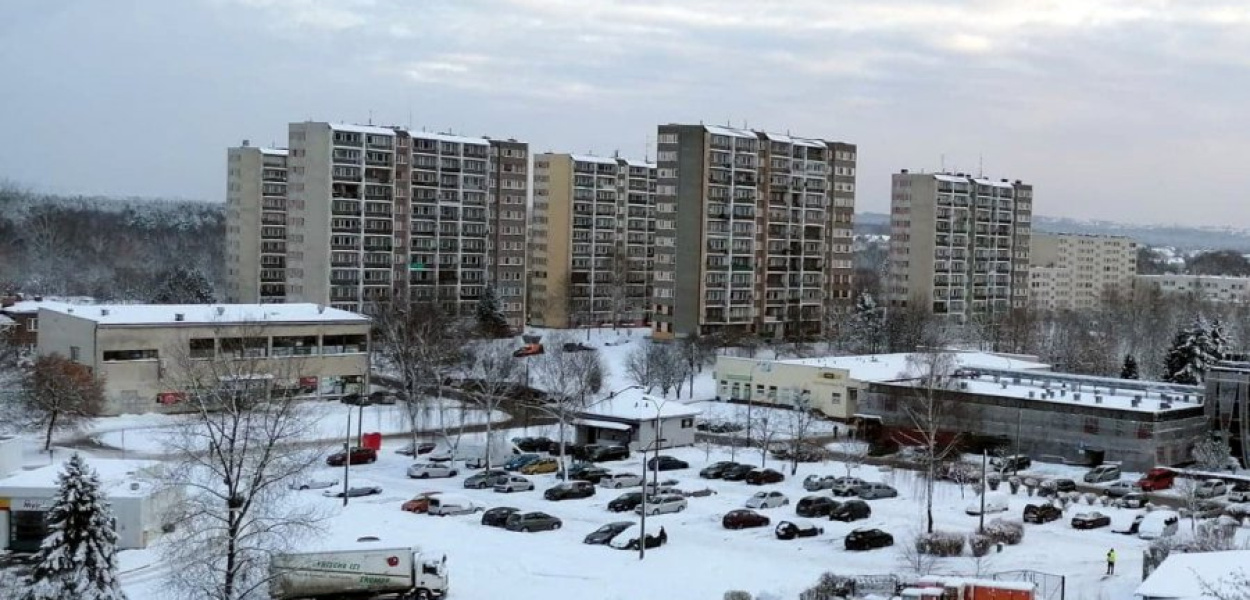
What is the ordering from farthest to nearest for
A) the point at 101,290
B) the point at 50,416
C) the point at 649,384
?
the point at 101,290 → the point at 649,384 → the point at 50,416

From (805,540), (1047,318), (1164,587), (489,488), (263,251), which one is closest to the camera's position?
(1164,587)

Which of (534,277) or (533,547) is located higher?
(534,277)

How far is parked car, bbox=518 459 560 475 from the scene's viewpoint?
107ft

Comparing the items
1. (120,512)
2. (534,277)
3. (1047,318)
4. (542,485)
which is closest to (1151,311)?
(1047,318)

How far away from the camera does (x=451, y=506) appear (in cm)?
2775

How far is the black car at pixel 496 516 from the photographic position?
1049 inches

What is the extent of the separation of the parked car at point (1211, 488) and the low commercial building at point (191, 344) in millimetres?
23711

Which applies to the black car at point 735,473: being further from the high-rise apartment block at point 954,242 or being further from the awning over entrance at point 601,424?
the high-rise apartment block at point 954,242

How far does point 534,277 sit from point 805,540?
4692cm

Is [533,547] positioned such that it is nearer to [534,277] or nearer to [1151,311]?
[534,277]

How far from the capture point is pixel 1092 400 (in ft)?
120

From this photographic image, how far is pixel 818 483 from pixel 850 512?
3.60 metres

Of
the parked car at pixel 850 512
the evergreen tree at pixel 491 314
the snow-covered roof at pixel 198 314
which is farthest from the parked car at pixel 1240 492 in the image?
the evergreen tree at pixel 491 314

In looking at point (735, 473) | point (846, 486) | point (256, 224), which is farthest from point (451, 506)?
point (256, 224)
